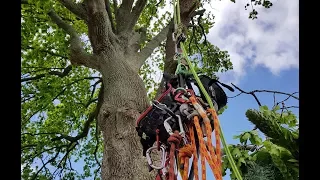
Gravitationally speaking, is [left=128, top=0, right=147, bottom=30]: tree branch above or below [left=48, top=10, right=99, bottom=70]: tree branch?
above

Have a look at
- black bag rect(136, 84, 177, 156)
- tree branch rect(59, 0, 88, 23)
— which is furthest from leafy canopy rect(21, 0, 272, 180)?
black bag rect(136, 84, 177, 156)

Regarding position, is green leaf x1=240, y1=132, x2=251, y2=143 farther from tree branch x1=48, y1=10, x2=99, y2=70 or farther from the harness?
tree branch x1=48, y1=10, x2=99, y2=70

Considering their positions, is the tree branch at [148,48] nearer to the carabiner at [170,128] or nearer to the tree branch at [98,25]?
the tree branch at [98,25]

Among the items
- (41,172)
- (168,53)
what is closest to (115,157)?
(168,53)

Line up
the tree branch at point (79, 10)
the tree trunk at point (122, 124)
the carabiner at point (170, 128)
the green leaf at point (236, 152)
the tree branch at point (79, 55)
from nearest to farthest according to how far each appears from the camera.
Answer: the green leaf at point (236, 152), the carabiner at point (170, 128), the tree trunk at point (122, 124), the tree branch at point (79, 55), the tree branch at point (79, 10)

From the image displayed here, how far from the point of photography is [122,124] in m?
3.82

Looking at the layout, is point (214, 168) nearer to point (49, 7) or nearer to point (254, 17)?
point (49, 7)

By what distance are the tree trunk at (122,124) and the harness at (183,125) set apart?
5.57 ft

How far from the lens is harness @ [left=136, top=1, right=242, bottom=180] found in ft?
4.59

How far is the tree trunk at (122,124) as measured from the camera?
140 inches

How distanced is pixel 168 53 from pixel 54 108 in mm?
3613

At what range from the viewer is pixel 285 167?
113 cm

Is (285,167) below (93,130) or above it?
below

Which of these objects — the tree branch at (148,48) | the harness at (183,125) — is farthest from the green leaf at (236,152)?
the tree branch at (148,48)
